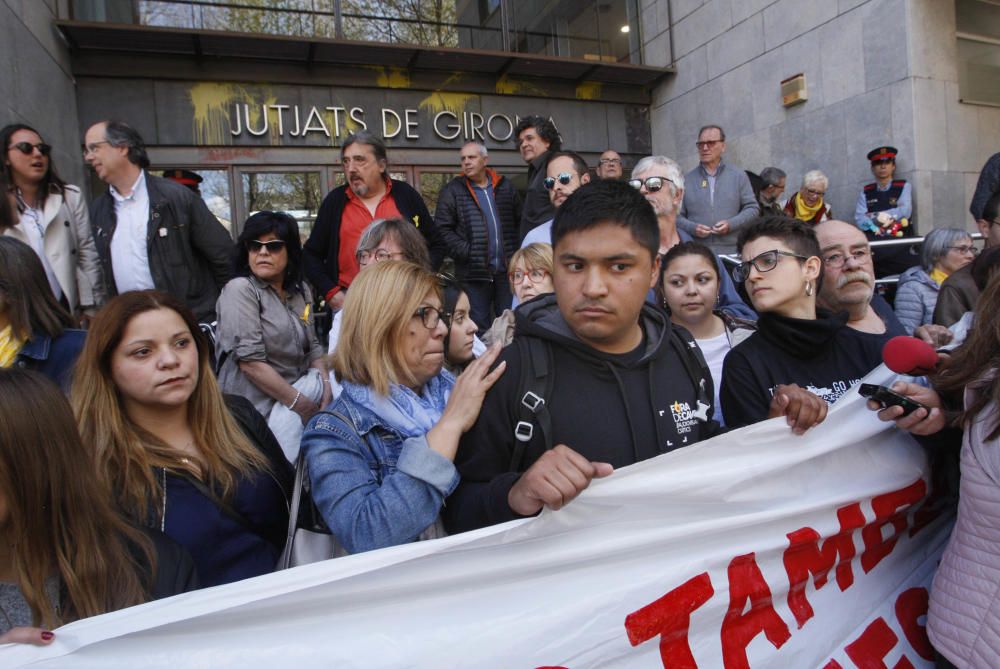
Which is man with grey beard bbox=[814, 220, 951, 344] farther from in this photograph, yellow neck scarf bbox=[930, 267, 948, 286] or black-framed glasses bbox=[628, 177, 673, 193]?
yellow neck scarf bbox=[930, 267, 948, 286]

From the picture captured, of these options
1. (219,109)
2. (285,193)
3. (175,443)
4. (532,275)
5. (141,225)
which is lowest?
(175,443)

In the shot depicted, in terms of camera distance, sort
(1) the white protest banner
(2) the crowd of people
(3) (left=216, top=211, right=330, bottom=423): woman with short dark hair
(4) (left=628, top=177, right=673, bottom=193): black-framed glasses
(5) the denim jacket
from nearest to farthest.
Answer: (1) the white protest banner
(2) the crowd of people
(5) the denim jacket
(3) (left=216, top=211, right=330, bottom=423): woman with short dark hair
(4) (left=628, top=177, right=673, bottom=193): black-framed glasses

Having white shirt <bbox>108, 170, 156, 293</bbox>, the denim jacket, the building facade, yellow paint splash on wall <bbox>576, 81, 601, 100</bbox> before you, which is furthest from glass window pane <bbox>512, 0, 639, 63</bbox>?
the denim jacket

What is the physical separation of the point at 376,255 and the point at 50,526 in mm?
2151

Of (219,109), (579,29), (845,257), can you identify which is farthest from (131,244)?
(579,29)

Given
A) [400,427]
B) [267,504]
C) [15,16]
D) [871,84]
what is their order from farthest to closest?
[871,84] → [15,16] → [267,504] → [400,427]

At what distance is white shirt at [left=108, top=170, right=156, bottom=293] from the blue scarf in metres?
2.64

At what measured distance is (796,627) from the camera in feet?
6.11

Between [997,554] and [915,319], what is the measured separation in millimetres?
3433

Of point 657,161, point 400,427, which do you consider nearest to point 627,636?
point 400,427

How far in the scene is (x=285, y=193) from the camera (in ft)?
28.7

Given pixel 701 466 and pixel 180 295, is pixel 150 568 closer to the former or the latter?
pixel 701 466

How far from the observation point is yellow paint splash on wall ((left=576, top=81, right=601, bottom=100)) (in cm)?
1033

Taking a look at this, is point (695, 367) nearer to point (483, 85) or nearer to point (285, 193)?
point (285, 193)
